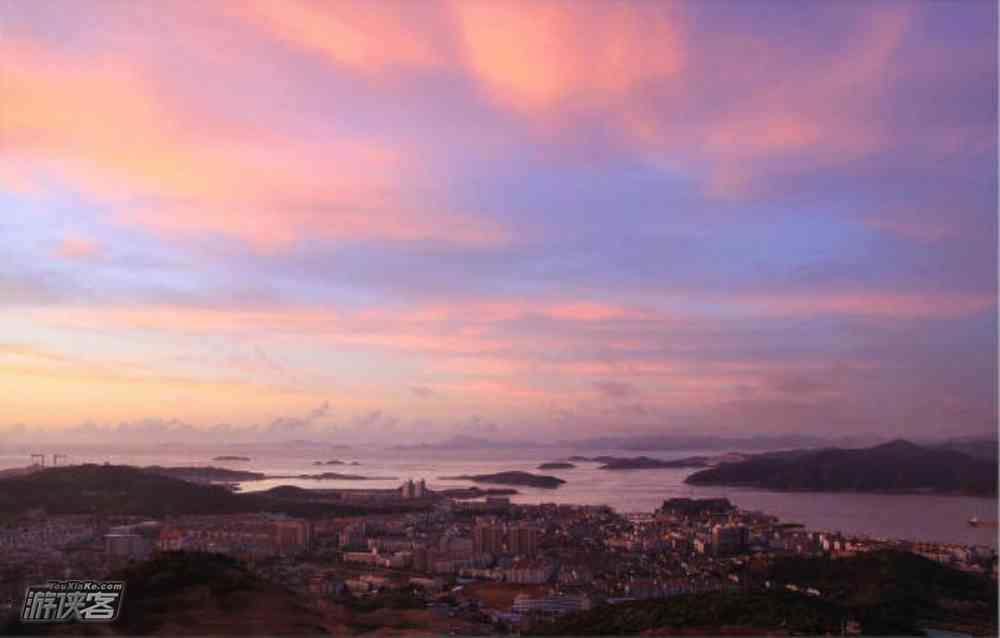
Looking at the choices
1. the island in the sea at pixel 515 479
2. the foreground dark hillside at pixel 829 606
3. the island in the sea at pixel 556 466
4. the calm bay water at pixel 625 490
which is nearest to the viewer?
the foreground dark hillside at pixel 829 606

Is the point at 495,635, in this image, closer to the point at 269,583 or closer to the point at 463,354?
the point at 269,583

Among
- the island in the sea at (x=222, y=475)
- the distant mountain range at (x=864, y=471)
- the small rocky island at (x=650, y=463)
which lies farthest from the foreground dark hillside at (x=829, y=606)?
the island in the sea at (x=222, y=475)

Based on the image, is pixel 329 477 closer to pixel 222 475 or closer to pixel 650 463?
pixel 222 475

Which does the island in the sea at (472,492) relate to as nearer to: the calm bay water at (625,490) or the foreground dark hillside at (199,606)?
the calm bay water at (625,490)

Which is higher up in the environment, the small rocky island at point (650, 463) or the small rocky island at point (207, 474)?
the small rocky island at point (650, 463)

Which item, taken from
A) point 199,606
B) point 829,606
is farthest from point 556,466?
point 199,606

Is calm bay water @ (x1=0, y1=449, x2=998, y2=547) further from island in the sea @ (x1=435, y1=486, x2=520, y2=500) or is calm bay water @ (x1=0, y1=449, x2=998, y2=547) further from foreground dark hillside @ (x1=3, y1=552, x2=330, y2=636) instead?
foreground dark hillside @ (x1=3, y1=552, x2=330, y2=636)
